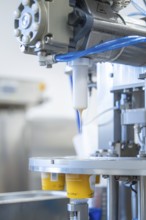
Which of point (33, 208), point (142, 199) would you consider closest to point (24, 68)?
point (33, 208)

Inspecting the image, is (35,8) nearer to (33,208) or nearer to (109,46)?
(109,46)

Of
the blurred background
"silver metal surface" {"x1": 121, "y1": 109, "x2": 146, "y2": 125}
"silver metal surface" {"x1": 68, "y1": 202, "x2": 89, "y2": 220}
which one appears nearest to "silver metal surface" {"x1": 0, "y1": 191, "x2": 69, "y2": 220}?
"silver metal surface" {"x1": 68, "y1": 202, "x2": 89, "y2": 220}

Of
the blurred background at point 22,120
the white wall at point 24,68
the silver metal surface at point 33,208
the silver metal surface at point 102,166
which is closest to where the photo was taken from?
the silver metal surface at point 102,166

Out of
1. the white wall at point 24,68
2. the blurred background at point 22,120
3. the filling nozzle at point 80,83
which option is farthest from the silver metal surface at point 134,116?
the white wall at point 24,68

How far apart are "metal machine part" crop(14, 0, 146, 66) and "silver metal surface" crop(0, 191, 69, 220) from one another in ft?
1.31

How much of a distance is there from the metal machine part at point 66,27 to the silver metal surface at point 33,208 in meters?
0.40

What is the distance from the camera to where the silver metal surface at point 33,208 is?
1052 millimetres

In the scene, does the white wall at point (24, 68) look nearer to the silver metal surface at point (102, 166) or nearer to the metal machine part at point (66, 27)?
the metal machine part at point (66, 27)

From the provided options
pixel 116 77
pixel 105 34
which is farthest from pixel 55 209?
pixel 105 34

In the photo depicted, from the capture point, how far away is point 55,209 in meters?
1.14

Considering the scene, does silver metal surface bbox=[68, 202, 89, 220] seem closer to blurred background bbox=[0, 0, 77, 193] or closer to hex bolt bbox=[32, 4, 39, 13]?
hex bolt bbox=[32, 4, 39, 13]

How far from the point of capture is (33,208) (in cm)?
110

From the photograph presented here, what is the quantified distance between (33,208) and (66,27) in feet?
1.67

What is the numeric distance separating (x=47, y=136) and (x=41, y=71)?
54 centimetres
